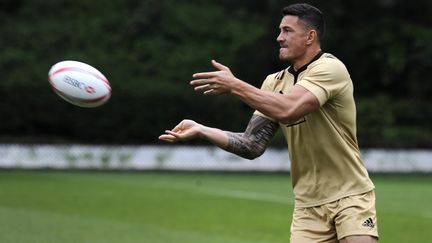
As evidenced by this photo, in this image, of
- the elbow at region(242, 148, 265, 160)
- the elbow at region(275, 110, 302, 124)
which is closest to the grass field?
the elbow at region(242, 148, 265, 160)

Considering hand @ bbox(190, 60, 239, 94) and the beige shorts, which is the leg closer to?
the beige shorts

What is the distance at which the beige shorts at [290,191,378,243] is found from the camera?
6668 millimetres

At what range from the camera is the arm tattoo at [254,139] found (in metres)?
7.22

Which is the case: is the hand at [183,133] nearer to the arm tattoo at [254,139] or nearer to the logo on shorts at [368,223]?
the arm tattoo at [254,139]

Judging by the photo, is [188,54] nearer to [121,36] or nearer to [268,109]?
[121,36]

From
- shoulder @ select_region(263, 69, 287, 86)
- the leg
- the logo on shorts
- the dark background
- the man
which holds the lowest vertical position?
the leg

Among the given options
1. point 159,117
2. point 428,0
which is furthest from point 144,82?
point 428,0

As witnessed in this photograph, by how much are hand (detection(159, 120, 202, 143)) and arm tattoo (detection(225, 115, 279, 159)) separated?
0.39 meters

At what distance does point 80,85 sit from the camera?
7.64 meters

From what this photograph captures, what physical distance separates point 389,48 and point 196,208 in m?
22.5

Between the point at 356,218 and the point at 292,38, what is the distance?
54.7 inches

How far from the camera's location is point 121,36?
36.1 metres

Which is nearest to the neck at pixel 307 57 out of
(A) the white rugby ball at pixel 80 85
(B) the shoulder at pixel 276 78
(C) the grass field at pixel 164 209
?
(B) the shoulder at pixel 276 78

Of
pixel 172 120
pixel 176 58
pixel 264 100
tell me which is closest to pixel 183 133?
pixel 264 100
